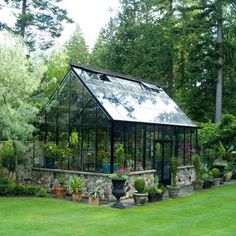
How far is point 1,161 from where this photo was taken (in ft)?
56.4

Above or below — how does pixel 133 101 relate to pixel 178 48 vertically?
below

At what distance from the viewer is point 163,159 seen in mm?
18844

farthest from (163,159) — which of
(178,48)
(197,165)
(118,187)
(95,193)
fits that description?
(178,48)

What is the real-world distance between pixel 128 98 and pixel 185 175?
5585mm

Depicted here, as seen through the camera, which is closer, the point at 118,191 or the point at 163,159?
the point at 118,191

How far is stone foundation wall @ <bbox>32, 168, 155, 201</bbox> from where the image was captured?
49.5 ft

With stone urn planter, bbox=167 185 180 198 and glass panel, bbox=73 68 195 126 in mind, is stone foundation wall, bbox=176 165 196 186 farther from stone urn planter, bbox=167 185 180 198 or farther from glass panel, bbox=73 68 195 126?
Answer: stone urn planter, bbox=167 185 180 198

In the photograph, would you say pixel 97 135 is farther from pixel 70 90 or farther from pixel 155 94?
pixel 155 94

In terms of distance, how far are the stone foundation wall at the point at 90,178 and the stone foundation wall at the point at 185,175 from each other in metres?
3.21

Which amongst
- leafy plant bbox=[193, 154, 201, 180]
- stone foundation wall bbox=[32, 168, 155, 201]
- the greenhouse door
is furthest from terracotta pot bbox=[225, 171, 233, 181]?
stone foundation wall bbox=[32, 168, 155, 201]

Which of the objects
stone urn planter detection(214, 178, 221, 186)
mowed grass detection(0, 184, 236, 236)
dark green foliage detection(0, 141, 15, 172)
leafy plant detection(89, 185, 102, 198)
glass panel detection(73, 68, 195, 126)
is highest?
glass panel detection(73, 68, 195, 126)

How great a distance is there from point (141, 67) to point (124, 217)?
23.5m

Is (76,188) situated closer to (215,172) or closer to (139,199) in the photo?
(139,199)

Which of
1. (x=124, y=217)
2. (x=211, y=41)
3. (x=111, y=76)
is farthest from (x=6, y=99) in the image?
(x=211, y=41)
